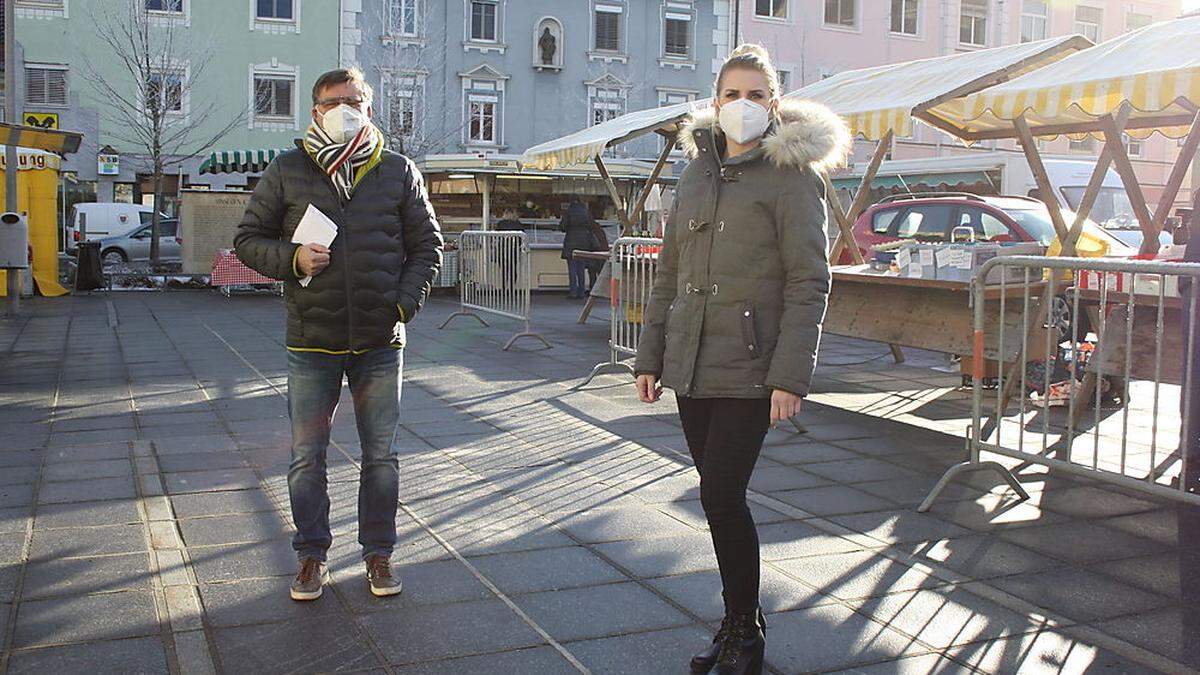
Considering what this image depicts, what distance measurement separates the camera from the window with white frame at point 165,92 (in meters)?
30.7

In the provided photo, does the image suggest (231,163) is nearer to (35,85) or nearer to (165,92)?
(165,92)

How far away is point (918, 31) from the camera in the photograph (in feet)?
131

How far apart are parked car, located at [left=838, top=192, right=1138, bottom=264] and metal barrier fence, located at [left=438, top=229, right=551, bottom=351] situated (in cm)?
338

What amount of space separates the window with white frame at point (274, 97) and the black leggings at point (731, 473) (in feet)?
111

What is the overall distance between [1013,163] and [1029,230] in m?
8.02

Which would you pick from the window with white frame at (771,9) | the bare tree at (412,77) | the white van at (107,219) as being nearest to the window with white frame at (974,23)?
the window with white frame at (771,9)

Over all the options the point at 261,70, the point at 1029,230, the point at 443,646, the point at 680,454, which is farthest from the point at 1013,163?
the point at 261,70

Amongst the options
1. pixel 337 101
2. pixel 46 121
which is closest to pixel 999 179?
pixel 46 121

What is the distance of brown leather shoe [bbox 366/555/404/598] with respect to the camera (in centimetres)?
420

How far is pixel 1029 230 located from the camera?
1362cm

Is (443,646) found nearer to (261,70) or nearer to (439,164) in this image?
(439,164)

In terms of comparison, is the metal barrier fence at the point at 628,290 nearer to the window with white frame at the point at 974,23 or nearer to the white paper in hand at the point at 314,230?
the white paper in hand at the point at 314,230

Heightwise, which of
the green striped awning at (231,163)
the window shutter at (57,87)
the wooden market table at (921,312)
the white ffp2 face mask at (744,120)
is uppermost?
the window shutter at (57,87)

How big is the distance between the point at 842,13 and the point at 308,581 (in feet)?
124
